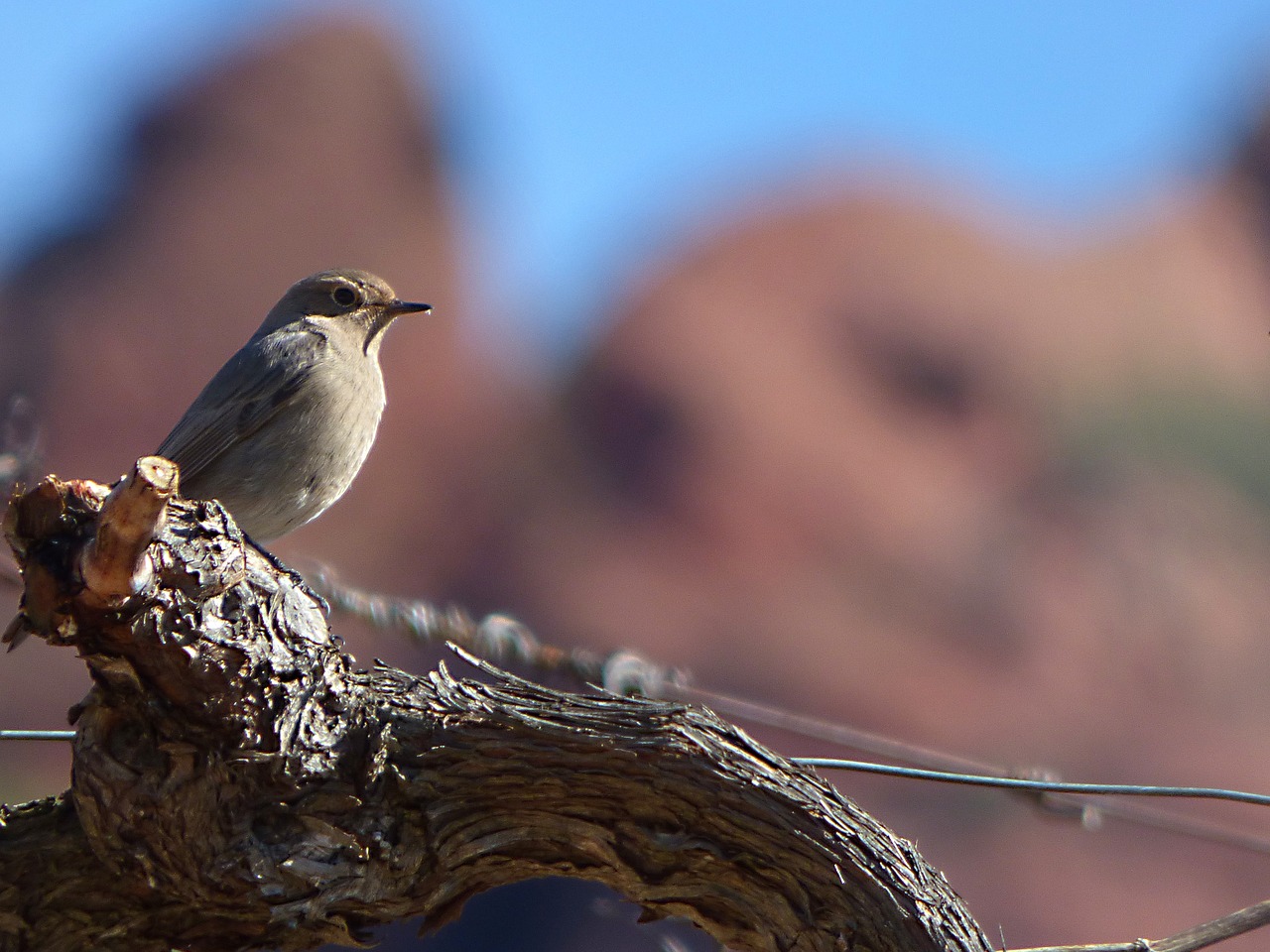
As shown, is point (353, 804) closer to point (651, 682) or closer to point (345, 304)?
point (651, 682)

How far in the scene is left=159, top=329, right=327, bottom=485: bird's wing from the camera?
18.4 feet

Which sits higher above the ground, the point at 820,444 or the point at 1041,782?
the point at 820,444

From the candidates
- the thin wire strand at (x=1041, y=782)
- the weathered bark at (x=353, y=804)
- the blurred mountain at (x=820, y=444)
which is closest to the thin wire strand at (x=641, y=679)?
the thin wire strand at (x=1041, y=782)

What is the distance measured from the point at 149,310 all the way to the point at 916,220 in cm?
1239

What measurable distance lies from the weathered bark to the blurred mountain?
39.0 feet

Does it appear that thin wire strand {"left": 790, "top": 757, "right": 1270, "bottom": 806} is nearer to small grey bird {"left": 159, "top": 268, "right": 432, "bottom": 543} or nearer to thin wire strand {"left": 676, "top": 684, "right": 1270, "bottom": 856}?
thin wire strand {"left": 676, "top": 684, "right": 1270, "bottom": 856}

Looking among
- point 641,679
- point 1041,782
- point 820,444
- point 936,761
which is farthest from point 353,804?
point 820,444

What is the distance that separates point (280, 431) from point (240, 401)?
0.81 ft

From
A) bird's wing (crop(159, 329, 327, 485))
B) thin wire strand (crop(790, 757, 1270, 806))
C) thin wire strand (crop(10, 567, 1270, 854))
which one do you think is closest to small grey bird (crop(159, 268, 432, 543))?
bird's wing (crop(159, 329, 327, 485))

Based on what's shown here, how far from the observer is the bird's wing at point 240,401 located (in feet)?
18.4

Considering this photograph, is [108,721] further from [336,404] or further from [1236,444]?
[1236,444]

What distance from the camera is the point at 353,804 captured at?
11.0 feet

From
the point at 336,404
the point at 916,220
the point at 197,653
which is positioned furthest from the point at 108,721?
the point at 916,220

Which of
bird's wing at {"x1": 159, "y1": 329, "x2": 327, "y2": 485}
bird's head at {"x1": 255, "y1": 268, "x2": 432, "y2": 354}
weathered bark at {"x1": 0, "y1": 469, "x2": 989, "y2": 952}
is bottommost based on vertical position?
weathered bark at {"x1": 0, "y1": 469, "x2": 989, "y2": 952}
